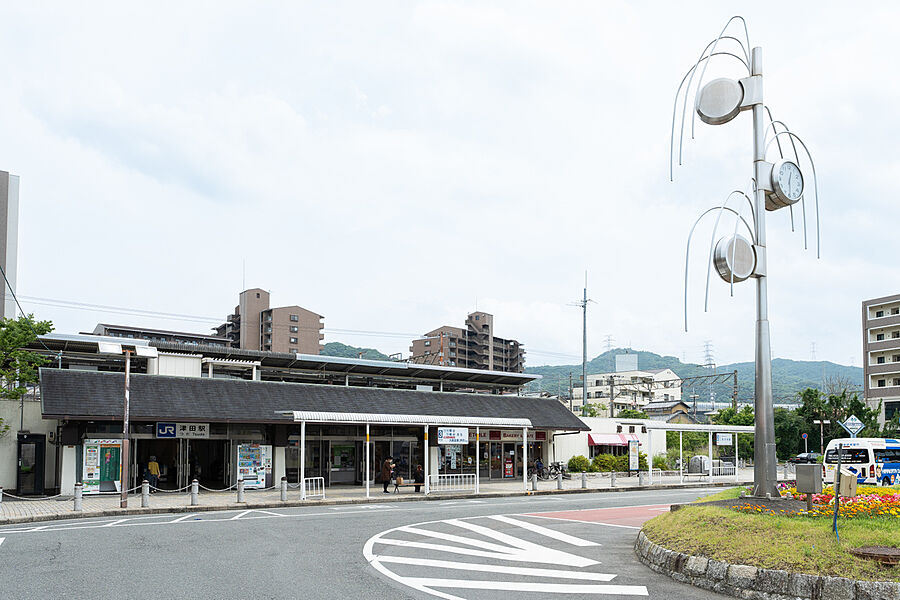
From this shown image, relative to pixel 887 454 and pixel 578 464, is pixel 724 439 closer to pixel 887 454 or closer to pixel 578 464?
pixel 578 464

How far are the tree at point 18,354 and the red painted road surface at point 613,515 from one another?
19434 millimetres

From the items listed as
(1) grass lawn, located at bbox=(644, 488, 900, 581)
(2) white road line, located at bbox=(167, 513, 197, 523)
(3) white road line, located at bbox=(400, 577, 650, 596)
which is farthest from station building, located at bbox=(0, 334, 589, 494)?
(1) grass lawn, located at bbox=(644, 488, 900, 581)

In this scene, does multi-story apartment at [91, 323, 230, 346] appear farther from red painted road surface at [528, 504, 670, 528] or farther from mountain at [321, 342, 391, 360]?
red painted road surface at [528, 504, 670, 528]

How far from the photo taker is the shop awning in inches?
1774

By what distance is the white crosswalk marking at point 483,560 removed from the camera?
34.0 feet

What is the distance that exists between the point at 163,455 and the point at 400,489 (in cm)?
954

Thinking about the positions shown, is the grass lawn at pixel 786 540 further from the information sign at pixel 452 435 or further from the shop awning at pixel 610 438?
the shop awning at pixel 610 438

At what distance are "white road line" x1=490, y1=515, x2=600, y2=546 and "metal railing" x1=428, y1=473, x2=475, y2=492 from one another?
11.3 metres

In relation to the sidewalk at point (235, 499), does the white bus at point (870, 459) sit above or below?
above

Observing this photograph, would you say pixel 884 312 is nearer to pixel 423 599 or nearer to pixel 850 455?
pixel 850 455

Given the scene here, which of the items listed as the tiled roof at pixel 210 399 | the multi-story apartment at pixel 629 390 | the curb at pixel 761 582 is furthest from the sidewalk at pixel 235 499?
the multi-story apartment at pixel 629 390

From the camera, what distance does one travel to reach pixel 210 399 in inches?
1164

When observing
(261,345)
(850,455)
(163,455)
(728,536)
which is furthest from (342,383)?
(261,345)

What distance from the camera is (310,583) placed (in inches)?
405
